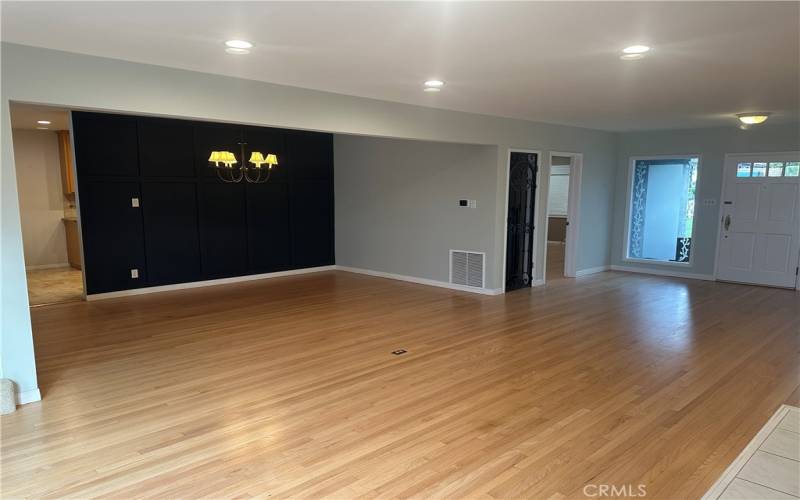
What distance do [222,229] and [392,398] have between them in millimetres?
5003

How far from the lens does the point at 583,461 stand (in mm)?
2760

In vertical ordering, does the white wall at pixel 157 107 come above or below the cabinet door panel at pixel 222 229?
above

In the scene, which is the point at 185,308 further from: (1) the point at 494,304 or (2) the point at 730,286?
(2) the point at 730,286

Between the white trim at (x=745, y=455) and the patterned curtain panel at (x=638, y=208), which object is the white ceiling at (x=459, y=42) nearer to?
the white trim at (x=745, y=455)

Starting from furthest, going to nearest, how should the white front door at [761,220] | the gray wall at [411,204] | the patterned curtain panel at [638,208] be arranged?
the patterned curtain panel at [638,208]
the white front door at [761,220]
the gray wall at [411,204]

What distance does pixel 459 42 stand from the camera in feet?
10.0

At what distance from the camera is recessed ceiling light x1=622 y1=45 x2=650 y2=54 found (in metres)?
3.12

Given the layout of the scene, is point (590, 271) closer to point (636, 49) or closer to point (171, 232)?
point (636, 49)

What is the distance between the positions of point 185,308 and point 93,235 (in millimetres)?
1675

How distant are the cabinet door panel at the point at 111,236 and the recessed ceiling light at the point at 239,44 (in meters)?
4.32

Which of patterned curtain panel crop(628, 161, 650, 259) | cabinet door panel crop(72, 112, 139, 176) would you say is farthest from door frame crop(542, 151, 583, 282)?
cabinet door panel crop(72, 112, 139, 176)

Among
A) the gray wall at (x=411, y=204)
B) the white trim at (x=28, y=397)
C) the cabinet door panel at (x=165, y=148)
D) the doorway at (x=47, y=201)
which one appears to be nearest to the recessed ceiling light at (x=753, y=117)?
the gray wall at (x=411, y=204)

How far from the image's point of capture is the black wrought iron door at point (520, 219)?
23.2 feet

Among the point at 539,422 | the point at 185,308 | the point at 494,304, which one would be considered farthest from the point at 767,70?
the point at 185,308
